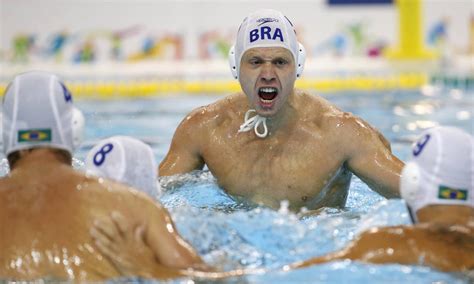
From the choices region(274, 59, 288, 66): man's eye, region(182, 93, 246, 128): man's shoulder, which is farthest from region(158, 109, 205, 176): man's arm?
region(274, 59, 288, 66): man's eye

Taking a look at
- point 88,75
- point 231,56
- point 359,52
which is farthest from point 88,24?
point 231,56

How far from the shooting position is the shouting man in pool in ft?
12.0

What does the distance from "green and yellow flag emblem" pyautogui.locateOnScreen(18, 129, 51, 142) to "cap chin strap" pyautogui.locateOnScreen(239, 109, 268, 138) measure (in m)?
1.39

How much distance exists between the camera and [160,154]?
20.9 feet

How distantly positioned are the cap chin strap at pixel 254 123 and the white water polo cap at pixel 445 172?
A: 1.24 m

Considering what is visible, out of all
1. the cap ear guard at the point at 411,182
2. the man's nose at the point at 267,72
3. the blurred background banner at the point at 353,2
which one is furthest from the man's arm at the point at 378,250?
the blurred background banner at the point at 353,2

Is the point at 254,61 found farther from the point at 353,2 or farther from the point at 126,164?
the point at 353,2

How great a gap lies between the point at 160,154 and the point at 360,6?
5.68 metres

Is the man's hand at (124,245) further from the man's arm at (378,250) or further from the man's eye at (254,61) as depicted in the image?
the man's eye at (254,61)

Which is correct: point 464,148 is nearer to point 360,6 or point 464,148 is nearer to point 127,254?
point 127,254

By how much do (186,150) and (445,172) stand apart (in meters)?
1.63

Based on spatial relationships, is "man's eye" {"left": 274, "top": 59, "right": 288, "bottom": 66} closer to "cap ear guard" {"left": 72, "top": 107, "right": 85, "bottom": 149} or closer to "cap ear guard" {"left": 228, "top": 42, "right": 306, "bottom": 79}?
"cap ear guard" {"left": 228, "top": 42, "right": 306, "bottom": 79}

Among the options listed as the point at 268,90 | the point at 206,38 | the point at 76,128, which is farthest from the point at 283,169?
the point at 206,38

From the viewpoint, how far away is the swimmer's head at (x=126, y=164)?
272cm
